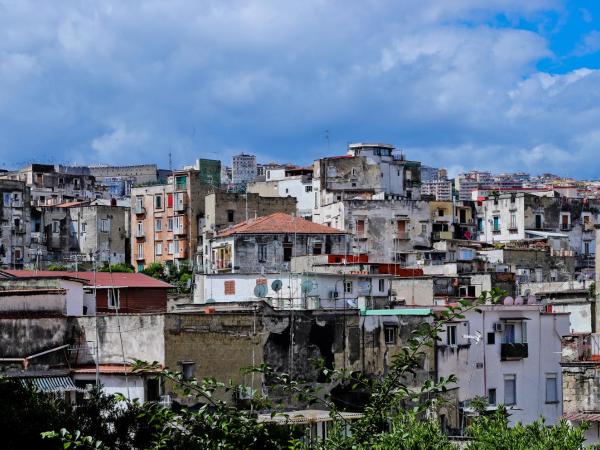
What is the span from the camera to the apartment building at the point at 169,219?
89438 mm

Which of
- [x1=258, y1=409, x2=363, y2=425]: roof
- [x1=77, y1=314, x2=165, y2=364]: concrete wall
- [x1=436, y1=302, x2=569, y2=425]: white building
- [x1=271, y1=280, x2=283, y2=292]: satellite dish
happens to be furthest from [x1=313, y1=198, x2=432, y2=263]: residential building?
[x1=258, y1=409, x2=363, y2=425]: roof

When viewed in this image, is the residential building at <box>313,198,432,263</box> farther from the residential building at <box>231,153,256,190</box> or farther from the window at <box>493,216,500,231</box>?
the residential building at <box>231,153,256,190</box>

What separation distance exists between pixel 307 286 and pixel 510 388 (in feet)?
28.6

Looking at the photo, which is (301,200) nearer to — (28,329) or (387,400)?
(28,329)

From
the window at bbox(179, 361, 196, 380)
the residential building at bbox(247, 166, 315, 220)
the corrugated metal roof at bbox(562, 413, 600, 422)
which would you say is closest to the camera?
the corrugated metal roof at bbox(562, 413, 600, 422)

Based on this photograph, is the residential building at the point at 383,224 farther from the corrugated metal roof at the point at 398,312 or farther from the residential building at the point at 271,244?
the corrugated metal roof at the point at 398,312

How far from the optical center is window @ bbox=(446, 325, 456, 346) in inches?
1597

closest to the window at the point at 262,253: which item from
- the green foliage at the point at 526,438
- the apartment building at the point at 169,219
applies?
the apartment building at the point at 169,219

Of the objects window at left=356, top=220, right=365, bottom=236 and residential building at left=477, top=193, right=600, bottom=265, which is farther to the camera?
residential building at left=477, top=193, right=600, bottom=265

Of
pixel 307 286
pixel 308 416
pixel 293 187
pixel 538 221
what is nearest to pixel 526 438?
pixel 308 416

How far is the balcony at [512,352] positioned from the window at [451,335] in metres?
2.52

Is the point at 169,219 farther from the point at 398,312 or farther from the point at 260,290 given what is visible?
the point at 398,312

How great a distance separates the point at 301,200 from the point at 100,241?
15.4m

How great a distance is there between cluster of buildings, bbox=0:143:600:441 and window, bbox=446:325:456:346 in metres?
0.05
